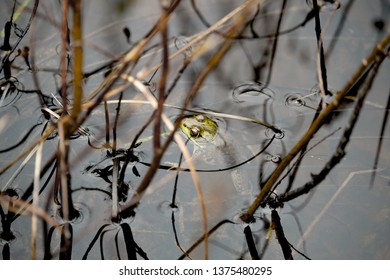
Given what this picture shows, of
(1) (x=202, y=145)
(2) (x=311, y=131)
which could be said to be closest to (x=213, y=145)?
(1) (x=202, y=145)

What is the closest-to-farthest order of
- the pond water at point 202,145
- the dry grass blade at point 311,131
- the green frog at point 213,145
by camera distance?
the dry grass blade at point 311,131 < the pond water at point 202,145 < the green frog at point 213,145

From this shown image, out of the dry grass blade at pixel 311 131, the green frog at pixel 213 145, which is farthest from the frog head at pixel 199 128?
the dry grass blade at pixel 311 131

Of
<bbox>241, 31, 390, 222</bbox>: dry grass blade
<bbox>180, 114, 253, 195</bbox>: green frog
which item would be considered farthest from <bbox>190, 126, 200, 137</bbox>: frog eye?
<bbox>241, 31, 390, 222</bbox>: dry grass blade

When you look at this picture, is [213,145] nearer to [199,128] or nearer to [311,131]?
[199,128]

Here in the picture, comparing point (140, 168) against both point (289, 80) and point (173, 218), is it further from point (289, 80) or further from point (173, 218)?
point (289, 80)

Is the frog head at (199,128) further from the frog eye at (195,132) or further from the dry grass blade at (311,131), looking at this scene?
the dry grass blade at (311,131)

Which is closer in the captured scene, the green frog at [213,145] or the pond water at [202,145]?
the pond water at [202,145]

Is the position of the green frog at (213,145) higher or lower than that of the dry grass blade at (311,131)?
higher
